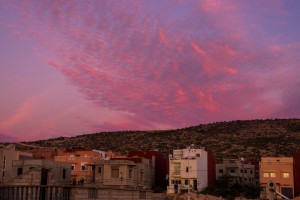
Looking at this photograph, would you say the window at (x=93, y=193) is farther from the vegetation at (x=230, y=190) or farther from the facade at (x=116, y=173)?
the vegetation at (x=230, y=190)

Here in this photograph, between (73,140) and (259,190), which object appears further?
(73,140)

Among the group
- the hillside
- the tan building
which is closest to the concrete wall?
the tan building

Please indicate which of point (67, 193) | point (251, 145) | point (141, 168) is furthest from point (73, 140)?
point (67, 193)

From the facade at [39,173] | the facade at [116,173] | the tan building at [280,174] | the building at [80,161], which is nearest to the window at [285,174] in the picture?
the tan building at [280,174]

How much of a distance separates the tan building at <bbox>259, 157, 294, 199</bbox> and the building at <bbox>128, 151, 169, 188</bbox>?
61.9ft

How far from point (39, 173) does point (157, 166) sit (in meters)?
38.2

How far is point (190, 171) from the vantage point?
8544 centimetres

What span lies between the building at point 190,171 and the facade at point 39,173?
21826 millimetres

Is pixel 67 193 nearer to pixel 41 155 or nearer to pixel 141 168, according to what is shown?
pixel 141 168

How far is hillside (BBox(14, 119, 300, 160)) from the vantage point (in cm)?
14400

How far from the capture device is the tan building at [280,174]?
264 ft

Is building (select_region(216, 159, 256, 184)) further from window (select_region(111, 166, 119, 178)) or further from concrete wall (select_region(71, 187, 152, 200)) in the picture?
concrete wall (select_region(71, 187, 152, 200))

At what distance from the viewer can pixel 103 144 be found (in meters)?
178

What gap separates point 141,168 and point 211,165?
52.4ft
